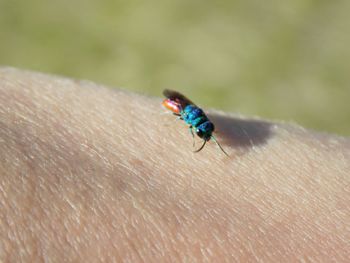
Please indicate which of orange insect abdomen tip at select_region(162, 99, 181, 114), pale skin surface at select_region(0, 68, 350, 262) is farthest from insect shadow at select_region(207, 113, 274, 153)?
orange insect abdomen tip at select_region(162, 99, 181, 114)

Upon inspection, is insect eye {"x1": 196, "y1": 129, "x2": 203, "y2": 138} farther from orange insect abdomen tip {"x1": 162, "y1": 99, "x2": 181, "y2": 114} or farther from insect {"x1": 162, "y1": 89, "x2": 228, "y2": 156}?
orange insect abdomen tip {"x1": 162, "y1": 99, "x2": 181, "y2": 114}

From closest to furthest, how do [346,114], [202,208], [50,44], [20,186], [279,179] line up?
[20,186]
[202,208]
[279,179]
[346,114]
[50,44]

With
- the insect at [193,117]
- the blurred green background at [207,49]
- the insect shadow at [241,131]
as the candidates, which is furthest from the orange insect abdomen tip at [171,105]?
the blurred green background at [207,49]

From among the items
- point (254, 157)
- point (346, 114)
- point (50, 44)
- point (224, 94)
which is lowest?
point (50, 44)

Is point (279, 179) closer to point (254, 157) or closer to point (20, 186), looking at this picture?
point (254, 157)

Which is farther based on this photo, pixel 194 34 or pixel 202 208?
pixel 194 34

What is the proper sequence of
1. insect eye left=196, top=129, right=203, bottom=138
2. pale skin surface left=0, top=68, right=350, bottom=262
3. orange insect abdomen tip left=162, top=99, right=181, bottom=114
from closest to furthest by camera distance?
pale skin surface left=0, top=68, right=350, bottom=262 < insect eye left=196, top=129, right=203, bottom=138 < orange insect abdomen tip left=162, top=99, right=181, bottom=114

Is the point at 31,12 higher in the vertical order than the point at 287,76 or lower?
lower

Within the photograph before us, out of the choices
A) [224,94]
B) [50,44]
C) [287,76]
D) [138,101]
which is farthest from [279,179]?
[50,44]
